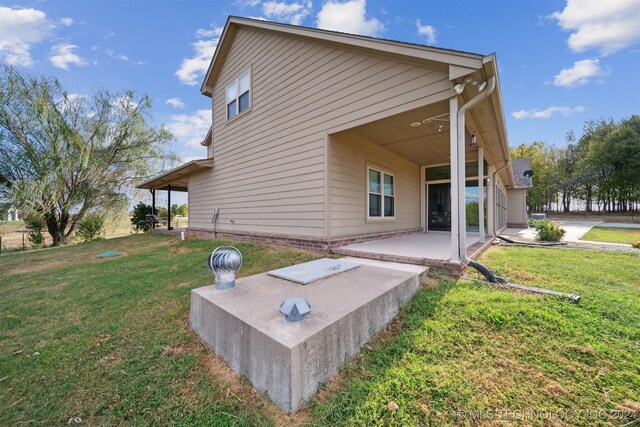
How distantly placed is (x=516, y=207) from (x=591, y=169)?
17439 millimetres

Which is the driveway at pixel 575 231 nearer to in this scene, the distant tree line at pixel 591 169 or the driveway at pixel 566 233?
the driveway at pixel 566 233

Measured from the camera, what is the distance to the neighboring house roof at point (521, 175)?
15.8m

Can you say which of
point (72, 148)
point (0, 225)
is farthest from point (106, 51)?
point (0, 225)

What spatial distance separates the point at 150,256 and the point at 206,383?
6.17 m

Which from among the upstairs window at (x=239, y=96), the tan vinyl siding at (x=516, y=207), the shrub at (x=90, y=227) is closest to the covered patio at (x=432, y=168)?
the upstairs window at (x=239, y=96)

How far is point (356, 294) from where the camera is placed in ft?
8.38

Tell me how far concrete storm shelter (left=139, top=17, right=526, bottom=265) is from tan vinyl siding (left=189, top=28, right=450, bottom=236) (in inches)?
1.1

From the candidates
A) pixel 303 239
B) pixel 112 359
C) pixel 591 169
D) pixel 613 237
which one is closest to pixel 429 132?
pixel 303 239

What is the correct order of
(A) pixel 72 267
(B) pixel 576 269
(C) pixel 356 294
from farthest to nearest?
(A) pixel 72 267
(B) pixel 576 269
(C) pixel 356 294

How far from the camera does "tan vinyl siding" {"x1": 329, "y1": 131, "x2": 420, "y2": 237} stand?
222 inches

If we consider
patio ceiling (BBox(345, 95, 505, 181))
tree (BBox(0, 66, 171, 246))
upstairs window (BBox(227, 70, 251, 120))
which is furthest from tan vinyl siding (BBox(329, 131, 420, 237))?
tree (BBox(0, 66, 171, 246))

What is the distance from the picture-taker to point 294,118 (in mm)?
6188

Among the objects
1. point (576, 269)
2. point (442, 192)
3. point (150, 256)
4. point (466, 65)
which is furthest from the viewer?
point (442, 192)

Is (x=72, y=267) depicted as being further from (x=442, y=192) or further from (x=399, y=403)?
(x=442, y=192)
